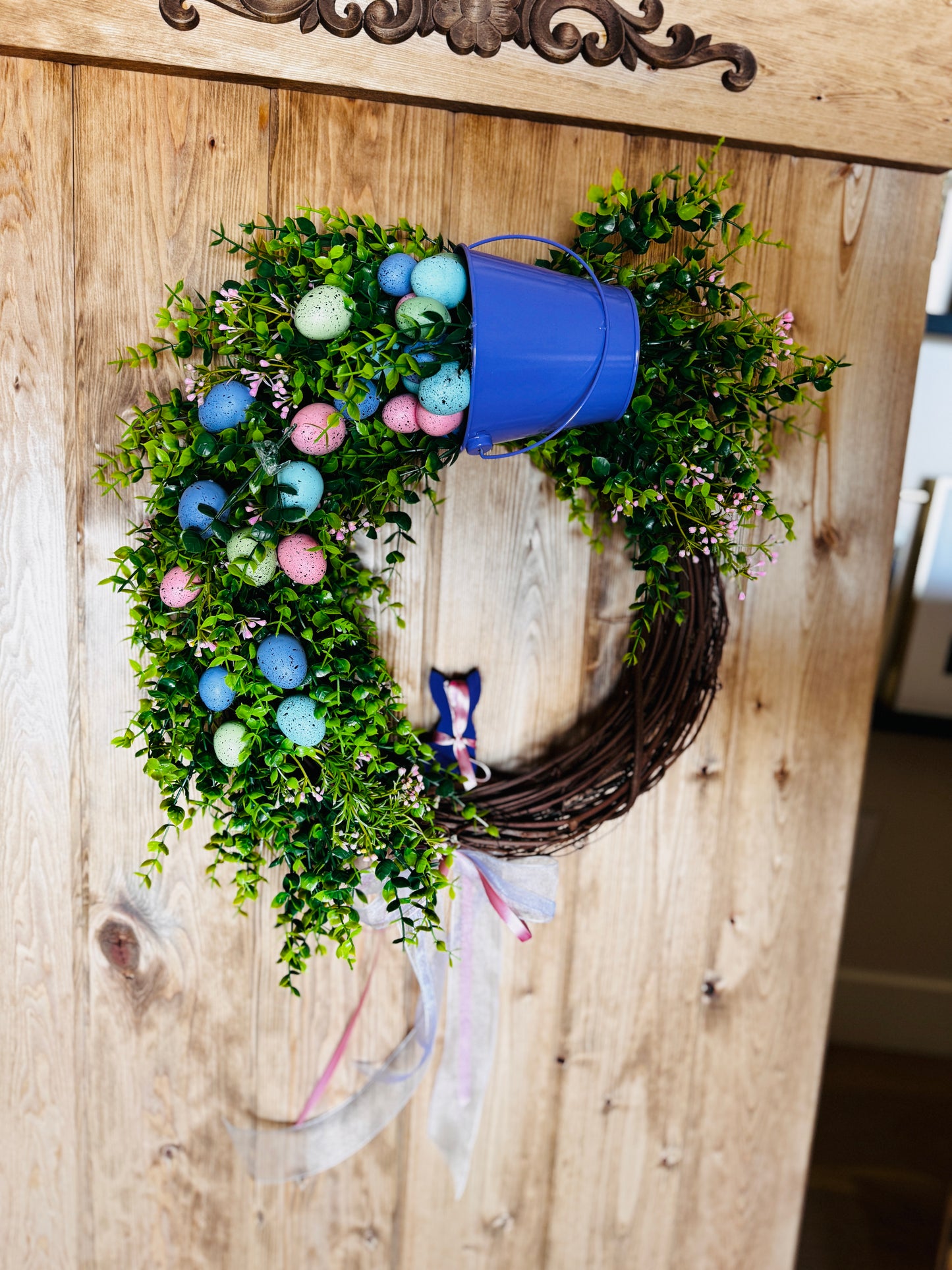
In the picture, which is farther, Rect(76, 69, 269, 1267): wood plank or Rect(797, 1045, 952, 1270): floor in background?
Rect(797, 1045, 952, 1270): floor in background

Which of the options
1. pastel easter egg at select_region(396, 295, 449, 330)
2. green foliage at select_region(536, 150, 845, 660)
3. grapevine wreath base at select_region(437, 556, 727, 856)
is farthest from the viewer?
grapevine wreath base at select_region(437, 556, 727, 856)

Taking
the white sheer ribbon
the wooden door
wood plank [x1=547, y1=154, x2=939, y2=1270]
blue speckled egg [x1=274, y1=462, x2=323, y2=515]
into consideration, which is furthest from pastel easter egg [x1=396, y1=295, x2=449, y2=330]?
the white sheer ribbon

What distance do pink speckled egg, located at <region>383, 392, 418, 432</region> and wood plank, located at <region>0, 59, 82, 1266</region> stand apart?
41 centimetres

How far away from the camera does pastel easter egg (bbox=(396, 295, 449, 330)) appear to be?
28.5 inches

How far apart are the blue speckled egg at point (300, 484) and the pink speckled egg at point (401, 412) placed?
8 centimetres

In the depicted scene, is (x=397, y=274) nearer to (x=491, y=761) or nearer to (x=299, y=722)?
(x=299, y=722)

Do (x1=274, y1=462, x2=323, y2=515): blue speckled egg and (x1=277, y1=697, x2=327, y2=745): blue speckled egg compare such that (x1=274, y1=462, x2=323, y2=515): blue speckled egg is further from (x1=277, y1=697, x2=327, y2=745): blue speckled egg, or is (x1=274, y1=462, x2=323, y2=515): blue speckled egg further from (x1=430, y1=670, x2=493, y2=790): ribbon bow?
(x1=430, y1=670, x2=493, y2=790): ribbon bow

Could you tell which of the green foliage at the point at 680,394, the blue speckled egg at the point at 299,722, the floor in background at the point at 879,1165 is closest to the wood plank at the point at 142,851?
the blue speckled egg at the point at 299,722

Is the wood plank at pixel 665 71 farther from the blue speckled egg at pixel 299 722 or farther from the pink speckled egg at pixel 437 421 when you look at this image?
the blue speckled egg at pixel 299 722

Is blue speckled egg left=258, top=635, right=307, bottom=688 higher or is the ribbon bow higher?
blue speckled egg left=258, top=635, right=307, bottom=688

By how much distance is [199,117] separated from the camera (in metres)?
0.89

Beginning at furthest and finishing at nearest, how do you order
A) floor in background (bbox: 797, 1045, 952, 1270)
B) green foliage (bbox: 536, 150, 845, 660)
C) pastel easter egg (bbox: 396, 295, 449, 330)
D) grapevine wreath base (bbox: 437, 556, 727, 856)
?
floor in background (bbox: 797, 1045, 952, 1270) < grapevine wreath base (bbox: 437, 556, 727, 856) < green foliage (bbox: 536, 150, 845, 660) < pastel easter egg (bbox: 396, 295, 449, 330)

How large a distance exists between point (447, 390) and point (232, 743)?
1.28 ft

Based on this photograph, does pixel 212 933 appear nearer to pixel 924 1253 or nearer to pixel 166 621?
pixel 166 621
